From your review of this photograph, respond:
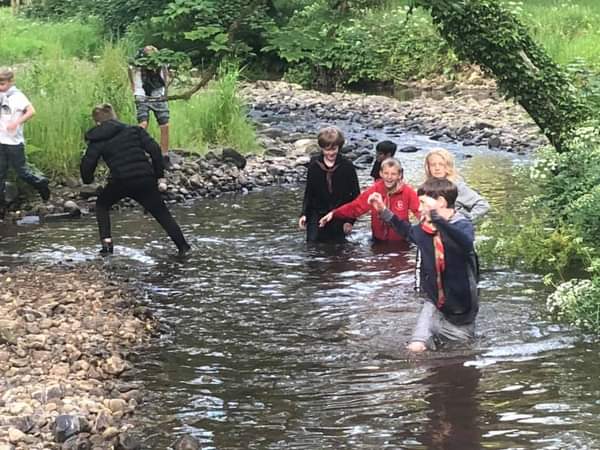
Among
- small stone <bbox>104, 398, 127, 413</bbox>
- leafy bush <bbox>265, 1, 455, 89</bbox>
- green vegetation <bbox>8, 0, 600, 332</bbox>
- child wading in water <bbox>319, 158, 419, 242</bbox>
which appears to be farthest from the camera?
leafy bush <bbox>265, 1, 455, 89</bbox>

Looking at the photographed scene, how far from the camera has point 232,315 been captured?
27.7 ft

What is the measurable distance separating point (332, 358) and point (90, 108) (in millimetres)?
9174

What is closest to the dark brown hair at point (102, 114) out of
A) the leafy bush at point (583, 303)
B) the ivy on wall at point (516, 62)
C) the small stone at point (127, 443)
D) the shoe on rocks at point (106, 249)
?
the shoe on rocks at point (106, 249)

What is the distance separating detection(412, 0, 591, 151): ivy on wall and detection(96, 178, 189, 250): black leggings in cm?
366

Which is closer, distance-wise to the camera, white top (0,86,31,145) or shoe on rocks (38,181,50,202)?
white top (0,86,31,145)

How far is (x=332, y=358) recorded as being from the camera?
714cm

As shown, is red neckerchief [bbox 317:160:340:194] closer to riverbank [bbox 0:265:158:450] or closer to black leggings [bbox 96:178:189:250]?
black leggings [bbox 96:178:189:250]

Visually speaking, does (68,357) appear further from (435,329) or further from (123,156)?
(123,156)

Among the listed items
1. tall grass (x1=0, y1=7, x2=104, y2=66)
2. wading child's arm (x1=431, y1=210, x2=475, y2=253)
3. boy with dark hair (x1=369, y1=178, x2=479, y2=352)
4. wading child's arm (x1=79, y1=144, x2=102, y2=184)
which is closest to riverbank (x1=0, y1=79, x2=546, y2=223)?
wading child's arm (x1=79, y1=144, x2=102, y2=184)

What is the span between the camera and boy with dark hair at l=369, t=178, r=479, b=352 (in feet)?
22.2

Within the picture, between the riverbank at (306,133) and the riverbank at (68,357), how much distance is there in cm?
425

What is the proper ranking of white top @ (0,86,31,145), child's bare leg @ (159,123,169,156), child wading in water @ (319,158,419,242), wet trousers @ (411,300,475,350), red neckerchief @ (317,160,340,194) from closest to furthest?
wet trousers @ (411,300,475,350) → child wading in water @ (319,158,419,242) → red neckerchief @ (317,160,340,194) → white top @ (0,86,31,145) → child's bare leg @ (159,123,169,156)

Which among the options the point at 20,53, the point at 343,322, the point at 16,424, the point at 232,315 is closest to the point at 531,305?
the point at 343,322

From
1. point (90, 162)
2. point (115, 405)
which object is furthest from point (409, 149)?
point (115, 405)
